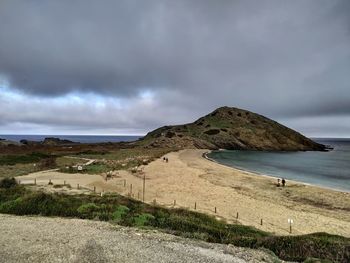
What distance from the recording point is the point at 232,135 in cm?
13562

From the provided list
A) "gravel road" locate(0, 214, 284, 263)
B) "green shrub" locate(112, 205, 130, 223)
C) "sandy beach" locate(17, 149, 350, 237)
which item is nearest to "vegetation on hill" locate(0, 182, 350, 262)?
"green shrub" locate(112, 205, 130, 223)

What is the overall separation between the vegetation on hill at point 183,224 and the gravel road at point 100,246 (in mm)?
1394

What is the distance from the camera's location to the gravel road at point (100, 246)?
1086 cm

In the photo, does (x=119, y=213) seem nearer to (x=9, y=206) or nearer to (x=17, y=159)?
(x=9, y=206)

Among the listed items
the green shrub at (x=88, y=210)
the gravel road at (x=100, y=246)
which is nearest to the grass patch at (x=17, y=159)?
the green shrub at (x=88, y=210)

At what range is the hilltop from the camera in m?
125

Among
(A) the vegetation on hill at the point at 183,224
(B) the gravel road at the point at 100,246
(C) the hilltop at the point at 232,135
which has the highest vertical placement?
(C) the hilltop at the point at 232,135

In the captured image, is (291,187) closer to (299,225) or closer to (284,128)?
(299,225)

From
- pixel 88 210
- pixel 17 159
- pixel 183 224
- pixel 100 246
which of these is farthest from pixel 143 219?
pixel 17 159

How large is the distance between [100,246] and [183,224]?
5895 millimetres

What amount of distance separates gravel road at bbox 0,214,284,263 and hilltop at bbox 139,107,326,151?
330 ft

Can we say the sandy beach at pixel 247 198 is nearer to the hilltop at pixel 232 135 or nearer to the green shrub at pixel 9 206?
the green shrub at pixel 9 206

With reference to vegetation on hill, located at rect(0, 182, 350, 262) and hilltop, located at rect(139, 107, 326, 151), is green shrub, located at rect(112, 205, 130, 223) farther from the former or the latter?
hilltop, located at rect(139, 107, 326, 151)

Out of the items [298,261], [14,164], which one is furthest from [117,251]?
[14,164]
